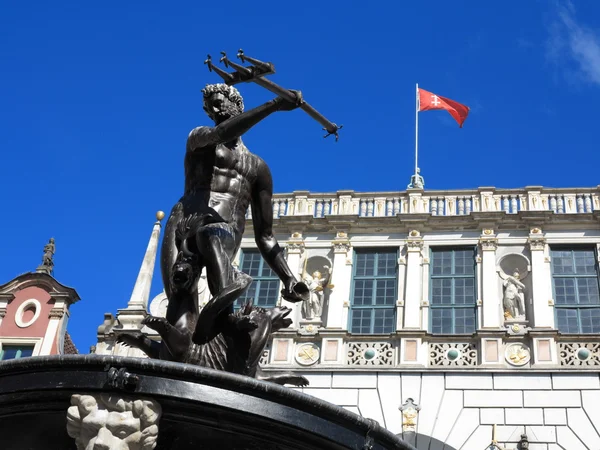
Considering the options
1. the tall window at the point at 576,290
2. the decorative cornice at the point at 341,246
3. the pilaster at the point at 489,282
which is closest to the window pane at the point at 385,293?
the decorative cornice at the point at 341,246

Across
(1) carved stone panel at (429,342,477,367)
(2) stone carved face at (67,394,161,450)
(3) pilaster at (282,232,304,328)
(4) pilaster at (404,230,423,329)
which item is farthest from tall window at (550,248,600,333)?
(2) stone carved face at (67,394,161,450)

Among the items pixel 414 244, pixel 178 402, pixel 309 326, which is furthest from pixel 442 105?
pixel 178 402

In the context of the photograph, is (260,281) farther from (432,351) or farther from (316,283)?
(432,351)

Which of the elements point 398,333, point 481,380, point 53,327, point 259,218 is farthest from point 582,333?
point 259,218

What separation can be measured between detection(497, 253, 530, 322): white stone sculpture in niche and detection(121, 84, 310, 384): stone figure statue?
1785 cm

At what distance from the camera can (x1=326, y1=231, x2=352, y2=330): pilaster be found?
25.7 metres

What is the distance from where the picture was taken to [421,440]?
22953 millimetres

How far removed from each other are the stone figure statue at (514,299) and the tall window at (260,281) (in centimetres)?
654

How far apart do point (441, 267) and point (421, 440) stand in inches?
224

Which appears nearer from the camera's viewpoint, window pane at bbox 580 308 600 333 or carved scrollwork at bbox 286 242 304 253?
window pane at bbox 580 308 600 333

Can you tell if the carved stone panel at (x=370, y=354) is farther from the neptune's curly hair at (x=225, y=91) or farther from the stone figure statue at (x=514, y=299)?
the neptune's curly hair at (x=225, y=91)

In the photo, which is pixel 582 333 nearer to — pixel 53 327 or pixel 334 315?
pixel 334 315

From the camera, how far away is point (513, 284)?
2550cm

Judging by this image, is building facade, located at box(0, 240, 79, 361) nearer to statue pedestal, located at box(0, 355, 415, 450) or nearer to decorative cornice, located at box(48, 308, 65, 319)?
decorative cornice, located at box(48, 308, 65, 319)
